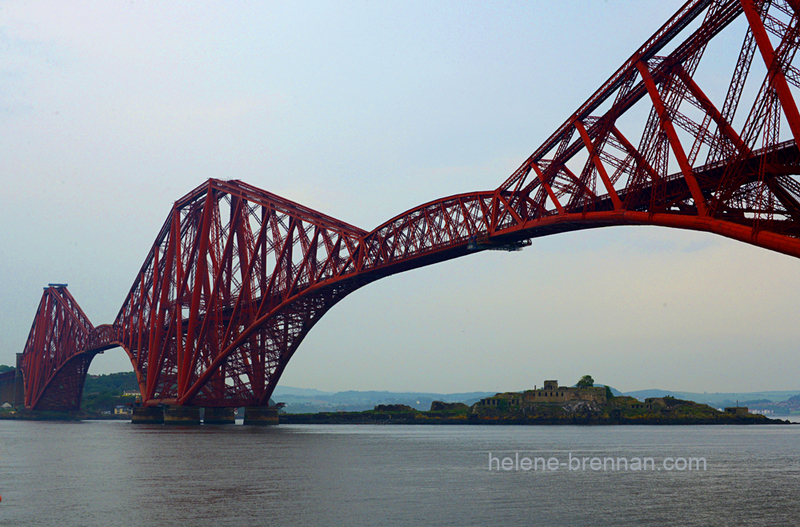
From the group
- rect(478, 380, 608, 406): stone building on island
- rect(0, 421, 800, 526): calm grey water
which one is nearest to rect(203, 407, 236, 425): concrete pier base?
rect(0, 421, 800, 526): calm grey water

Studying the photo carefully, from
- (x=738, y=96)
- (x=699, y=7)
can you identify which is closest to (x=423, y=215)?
(x=699, y=7)

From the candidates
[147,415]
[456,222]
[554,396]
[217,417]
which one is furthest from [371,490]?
[554,396]

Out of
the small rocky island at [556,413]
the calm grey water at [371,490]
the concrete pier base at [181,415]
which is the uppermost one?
the small rocky island at [556,413]

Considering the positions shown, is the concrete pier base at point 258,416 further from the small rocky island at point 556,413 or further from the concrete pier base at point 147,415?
the small rocky island at point 556,413

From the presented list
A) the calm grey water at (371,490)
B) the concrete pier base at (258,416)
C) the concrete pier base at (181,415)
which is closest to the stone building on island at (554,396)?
the concrete pier base at (258,416)

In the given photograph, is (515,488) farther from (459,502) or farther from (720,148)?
(720,148)

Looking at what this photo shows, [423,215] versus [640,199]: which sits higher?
[423,215]

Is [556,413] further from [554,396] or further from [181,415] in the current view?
[181,415]
